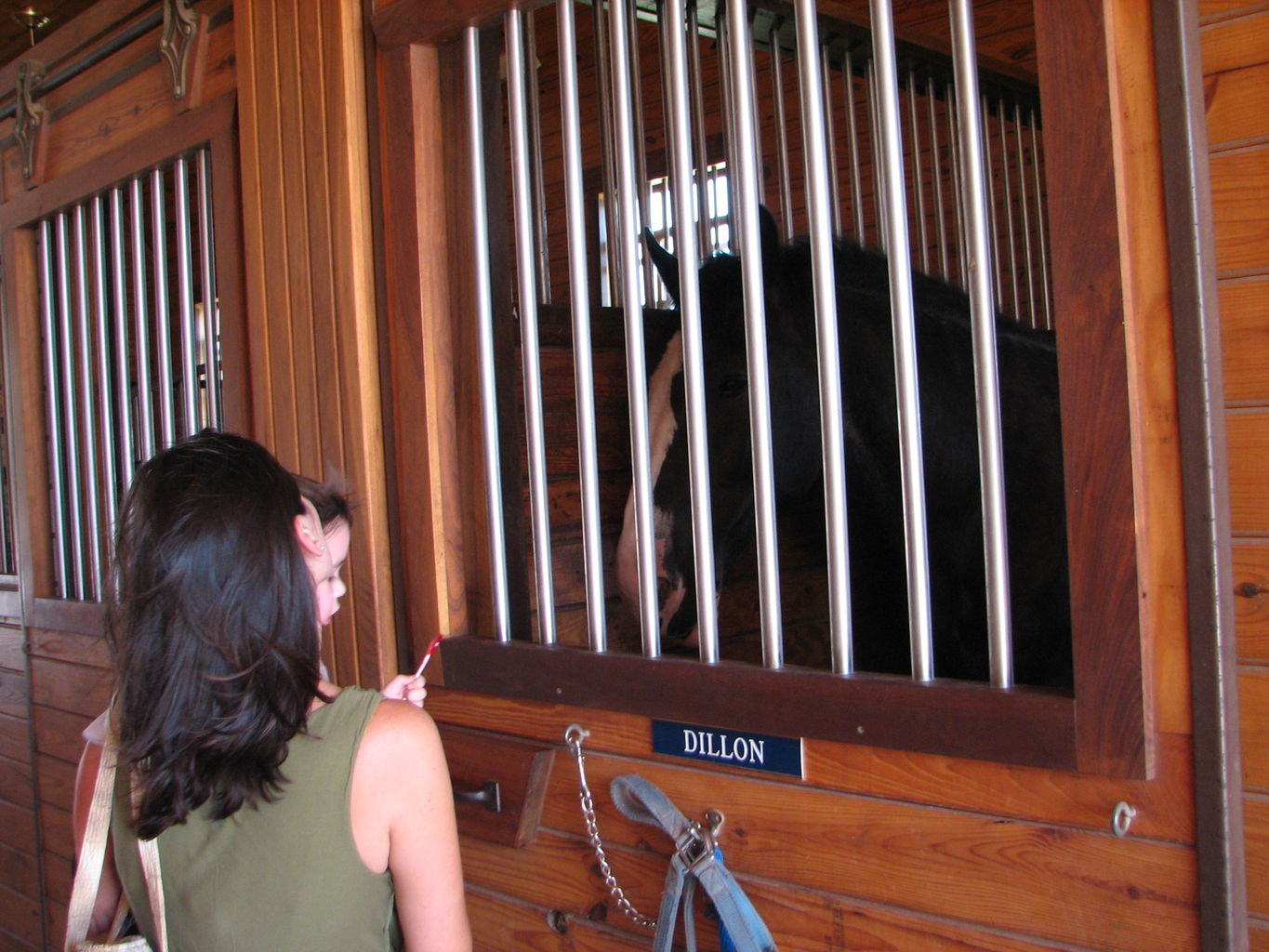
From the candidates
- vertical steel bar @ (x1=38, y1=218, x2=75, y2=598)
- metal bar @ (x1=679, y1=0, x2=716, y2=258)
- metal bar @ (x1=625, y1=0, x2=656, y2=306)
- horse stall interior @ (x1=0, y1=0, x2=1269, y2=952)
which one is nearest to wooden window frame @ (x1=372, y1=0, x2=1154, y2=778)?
horse stall interior @ (x1=0, y1=0, x2=1269, y2=952)

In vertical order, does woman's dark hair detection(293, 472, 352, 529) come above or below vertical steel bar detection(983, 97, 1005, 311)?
below

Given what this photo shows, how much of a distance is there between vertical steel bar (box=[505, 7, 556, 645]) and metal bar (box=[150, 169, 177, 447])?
968mm

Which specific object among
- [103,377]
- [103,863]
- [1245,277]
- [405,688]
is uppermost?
[103,377]

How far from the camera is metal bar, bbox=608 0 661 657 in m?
1.23

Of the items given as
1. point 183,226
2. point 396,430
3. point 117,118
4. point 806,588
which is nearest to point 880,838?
point 396,430

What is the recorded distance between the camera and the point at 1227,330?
1020 mm

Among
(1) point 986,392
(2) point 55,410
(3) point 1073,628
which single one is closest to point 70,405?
(2) point 55,410

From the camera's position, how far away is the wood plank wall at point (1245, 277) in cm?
98

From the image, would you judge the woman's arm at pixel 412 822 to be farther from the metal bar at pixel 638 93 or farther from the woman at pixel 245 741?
the metal bar at pixel 638 93

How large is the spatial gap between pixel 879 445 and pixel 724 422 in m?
0.26

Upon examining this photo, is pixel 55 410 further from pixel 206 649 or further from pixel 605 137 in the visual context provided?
pixel 206 649

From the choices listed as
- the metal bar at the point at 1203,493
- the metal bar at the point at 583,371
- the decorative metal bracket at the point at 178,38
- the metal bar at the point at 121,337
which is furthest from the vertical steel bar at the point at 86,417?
the metal bar at the point at 1203,493

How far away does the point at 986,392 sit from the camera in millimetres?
952

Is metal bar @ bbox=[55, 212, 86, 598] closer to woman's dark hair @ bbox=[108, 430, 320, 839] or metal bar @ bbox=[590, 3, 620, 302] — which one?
metal bar @ bbox=[590, 3, 620, 302]
